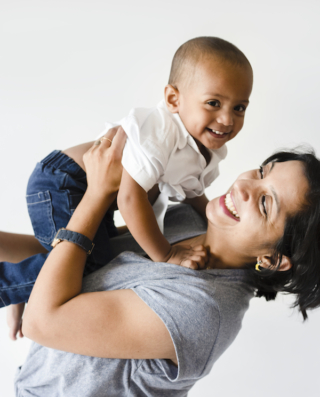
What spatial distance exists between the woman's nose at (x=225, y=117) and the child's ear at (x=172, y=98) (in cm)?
17

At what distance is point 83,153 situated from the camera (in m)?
1.56

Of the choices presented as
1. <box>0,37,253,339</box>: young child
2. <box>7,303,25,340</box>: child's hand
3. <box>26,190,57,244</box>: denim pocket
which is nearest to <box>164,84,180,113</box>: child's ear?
<box>0,37,253,339</box>: young child

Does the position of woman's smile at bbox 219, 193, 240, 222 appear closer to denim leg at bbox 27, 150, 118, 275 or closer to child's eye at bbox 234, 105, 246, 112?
child's eye at bbox 234, 105, 246, 112

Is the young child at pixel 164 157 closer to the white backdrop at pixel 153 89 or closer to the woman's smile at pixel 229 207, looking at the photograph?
the woman's smile at pixel 229 207

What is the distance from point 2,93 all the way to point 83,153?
1043 millimetres

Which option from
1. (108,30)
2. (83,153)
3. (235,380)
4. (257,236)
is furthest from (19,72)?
(235,380)

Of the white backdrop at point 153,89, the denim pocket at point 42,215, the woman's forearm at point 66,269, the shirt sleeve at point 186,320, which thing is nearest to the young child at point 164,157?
the denim pocket at point 42,215

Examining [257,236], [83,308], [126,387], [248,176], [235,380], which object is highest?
[248,176]

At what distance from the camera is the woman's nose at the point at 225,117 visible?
1.37m

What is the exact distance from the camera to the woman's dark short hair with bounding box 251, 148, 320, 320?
1.28 meters

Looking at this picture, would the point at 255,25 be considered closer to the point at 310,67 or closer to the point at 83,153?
the point at 310,67

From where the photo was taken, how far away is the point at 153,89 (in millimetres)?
2133

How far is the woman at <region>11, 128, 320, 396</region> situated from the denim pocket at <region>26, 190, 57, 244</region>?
155 mm

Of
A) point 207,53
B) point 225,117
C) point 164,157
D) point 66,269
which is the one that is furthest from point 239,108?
point 66,269
